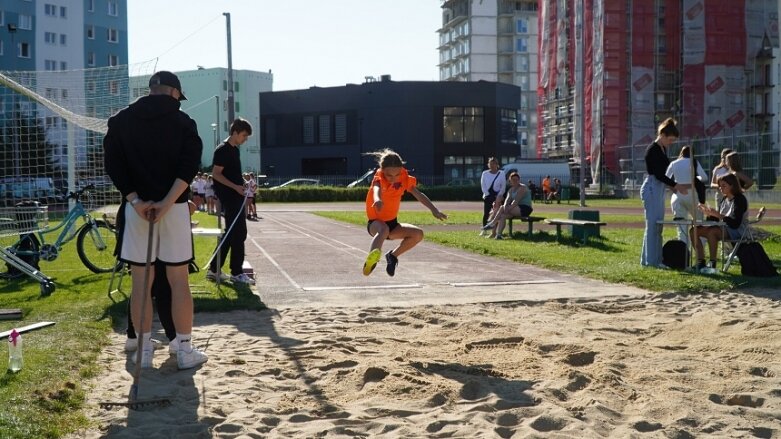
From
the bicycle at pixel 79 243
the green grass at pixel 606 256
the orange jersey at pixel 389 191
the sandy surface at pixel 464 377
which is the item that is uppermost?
the orange jersey at pixel 389 191

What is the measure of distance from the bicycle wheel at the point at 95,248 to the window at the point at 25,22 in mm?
65092

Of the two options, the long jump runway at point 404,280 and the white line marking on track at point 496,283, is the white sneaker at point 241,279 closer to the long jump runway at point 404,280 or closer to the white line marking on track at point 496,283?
the long jump runway at point 404,280

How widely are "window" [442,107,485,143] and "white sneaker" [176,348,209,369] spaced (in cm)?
7106

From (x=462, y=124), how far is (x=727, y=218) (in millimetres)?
66089

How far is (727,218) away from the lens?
12156 mm

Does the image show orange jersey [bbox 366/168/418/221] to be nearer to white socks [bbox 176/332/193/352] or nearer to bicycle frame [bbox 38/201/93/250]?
white socks [bbox 176/332/193/352]

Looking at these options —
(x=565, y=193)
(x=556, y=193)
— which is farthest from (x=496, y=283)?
(x=565, y=193)

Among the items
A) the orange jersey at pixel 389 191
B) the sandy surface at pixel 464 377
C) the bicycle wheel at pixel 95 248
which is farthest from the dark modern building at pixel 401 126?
the sandy surface at pixel 464 377

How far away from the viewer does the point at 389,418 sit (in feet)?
16.5

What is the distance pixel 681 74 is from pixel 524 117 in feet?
180

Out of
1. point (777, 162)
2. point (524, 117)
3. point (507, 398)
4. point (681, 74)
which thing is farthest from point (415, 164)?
point (507, 398)

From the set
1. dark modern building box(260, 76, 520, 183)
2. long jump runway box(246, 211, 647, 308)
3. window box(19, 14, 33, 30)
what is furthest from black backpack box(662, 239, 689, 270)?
window box(19, 14, 33, 30)

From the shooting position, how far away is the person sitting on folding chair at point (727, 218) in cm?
1215

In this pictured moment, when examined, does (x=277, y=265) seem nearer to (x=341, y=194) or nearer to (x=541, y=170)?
(x=341, y=194)
